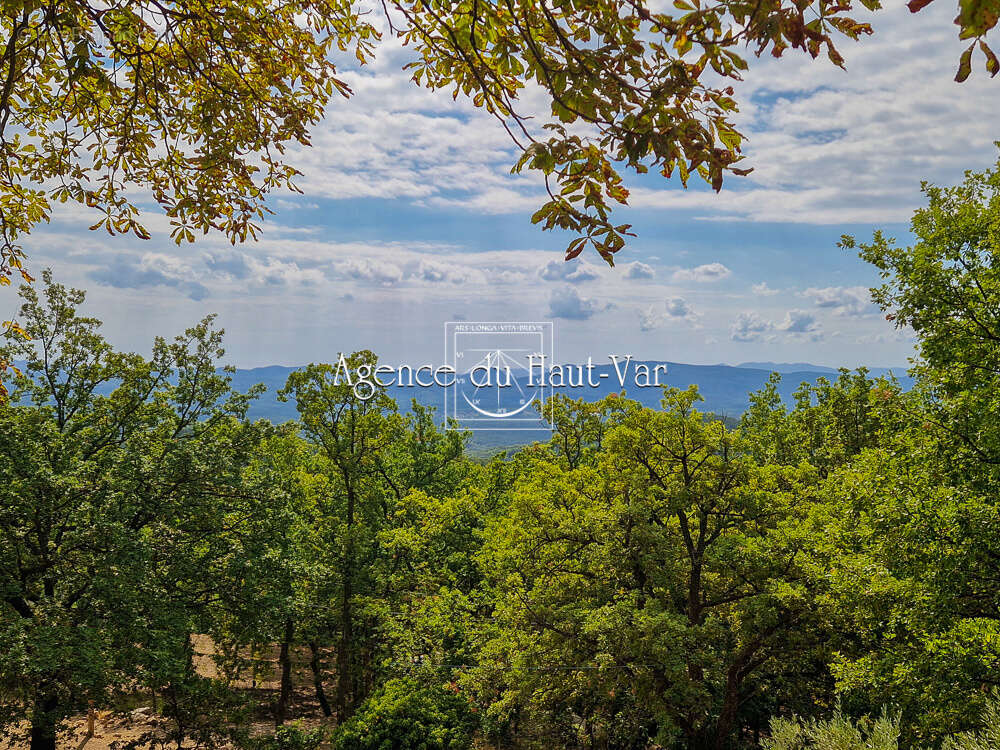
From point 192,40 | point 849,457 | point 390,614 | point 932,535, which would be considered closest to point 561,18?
point 192,40

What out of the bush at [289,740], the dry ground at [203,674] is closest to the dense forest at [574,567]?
the bush at [289,740]

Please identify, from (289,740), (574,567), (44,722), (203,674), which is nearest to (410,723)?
(289,740)

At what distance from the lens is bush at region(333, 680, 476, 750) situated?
13.5 m

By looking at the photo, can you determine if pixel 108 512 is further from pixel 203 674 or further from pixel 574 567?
pixel 203 674

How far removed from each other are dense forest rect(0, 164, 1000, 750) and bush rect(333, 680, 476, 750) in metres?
0.06

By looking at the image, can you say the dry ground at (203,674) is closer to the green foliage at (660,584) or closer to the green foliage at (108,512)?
the green foliage at (108,512)

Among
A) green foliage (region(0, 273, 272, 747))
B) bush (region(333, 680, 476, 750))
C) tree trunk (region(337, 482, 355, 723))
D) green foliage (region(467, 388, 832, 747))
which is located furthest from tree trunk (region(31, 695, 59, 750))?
green foliage (region(467, 388, 832, 747))

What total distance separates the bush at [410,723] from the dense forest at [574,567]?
0.21ft

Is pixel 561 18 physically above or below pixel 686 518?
above

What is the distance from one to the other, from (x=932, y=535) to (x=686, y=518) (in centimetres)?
530

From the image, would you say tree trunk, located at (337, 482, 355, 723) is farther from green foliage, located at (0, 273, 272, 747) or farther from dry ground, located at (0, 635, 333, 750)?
green foliage, located at (0, 273, 272, 747)

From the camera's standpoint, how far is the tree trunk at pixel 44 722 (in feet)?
38.1

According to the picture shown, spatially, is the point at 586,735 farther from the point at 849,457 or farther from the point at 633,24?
the point at 633,24

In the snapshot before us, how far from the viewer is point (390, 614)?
17500 millimetres
